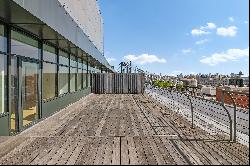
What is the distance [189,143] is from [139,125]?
314cm

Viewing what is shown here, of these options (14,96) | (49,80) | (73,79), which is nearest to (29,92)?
(14,96)

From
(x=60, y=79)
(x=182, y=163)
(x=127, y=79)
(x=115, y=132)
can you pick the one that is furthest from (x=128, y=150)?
(x=127, y=79)

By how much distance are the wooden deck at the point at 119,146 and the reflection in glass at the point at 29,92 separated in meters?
0.50

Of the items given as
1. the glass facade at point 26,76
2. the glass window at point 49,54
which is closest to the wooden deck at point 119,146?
the glass facade at point 26,76

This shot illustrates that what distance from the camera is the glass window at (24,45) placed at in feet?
29.9

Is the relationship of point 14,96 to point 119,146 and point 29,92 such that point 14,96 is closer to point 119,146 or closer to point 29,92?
point 29,92

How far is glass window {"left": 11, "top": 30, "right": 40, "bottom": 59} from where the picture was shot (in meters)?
9.12

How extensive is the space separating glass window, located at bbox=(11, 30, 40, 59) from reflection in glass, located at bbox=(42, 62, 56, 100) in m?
1.14

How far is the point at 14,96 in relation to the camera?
29.4 feet

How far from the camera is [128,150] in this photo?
679cm

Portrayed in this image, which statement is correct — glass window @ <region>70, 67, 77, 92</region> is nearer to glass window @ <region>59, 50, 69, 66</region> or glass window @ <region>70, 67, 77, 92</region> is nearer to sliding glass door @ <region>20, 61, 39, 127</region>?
glass window @ <region>59, 50, 69, 66</region>

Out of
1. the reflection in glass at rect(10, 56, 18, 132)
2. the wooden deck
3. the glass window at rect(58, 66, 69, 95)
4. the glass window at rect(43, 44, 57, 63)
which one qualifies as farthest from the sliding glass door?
the glass window at rect(58, 66, 69, 95)

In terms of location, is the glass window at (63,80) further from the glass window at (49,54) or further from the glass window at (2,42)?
the glass window at (2,42)

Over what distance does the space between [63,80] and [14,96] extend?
24.6ft
